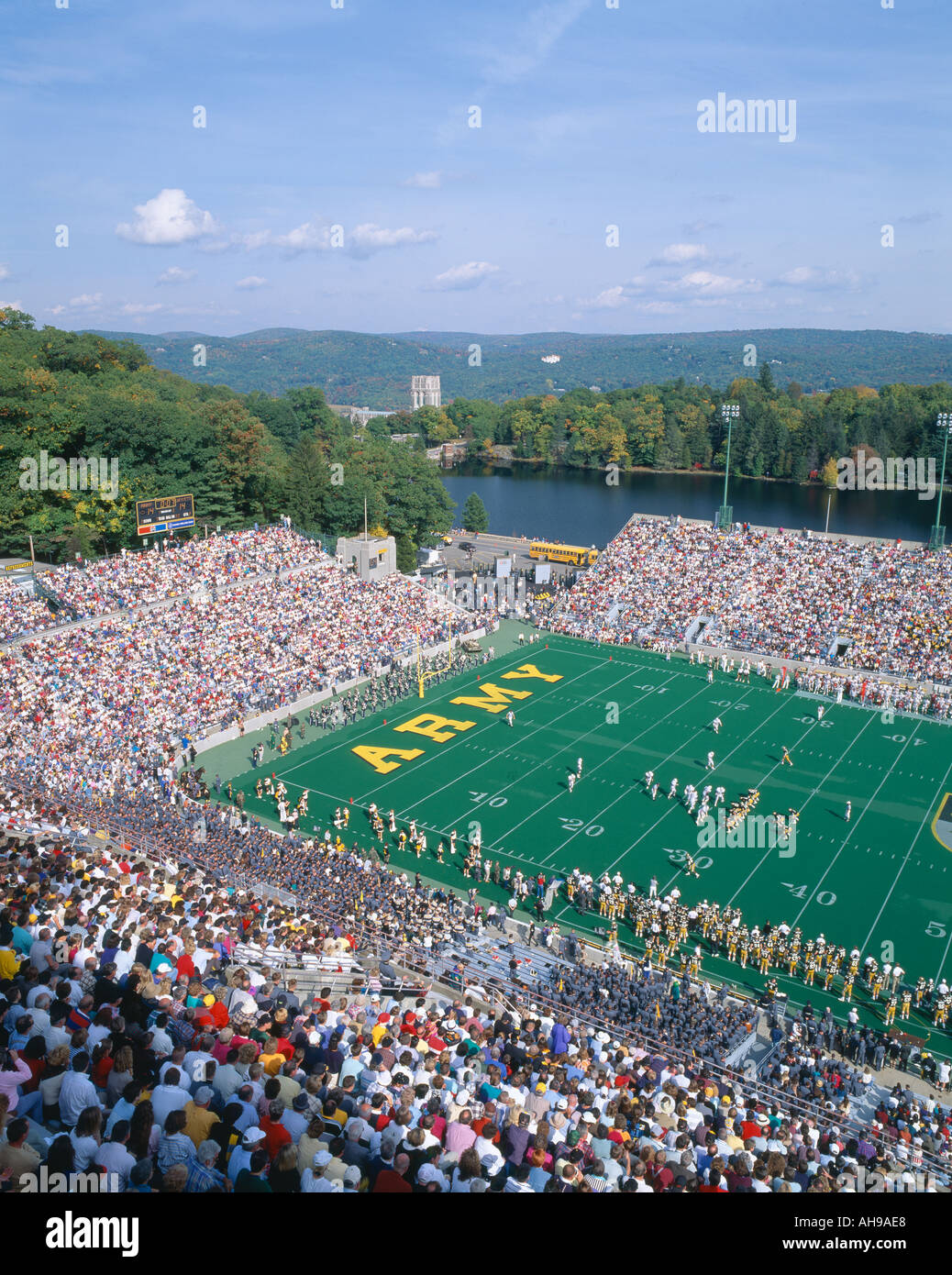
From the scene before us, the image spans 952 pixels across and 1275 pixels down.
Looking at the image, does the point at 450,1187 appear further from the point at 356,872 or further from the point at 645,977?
the point at 356,872

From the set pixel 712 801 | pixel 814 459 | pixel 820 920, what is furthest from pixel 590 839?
pixel 814 459

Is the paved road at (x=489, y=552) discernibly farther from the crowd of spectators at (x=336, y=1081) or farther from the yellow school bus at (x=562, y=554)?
the crowd of spectators at (x=336, y=1081)

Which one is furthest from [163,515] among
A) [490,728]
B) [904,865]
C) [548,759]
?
[904,865]

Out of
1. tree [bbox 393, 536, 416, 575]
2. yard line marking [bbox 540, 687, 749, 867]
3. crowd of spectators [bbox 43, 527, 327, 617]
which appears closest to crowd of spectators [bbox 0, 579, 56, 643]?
crowd of spectators [bbox 43, 527, 327, 617]

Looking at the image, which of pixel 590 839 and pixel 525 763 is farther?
pixel 525 763

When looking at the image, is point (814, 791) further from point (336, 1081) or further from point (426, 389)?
point (426, 389)

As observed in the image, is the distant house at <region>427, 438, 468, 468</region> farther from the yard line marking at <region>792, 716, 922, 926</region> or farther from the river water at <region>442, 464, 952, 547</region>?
the yard line marking at <region>792, 716, 922, 926</region>
